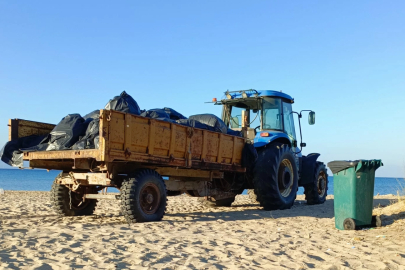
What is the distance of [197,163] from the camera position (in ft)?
27.0

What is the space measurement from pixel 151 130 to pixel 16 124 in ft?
9.22

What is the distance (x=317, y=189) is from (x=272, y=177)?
3263 mm

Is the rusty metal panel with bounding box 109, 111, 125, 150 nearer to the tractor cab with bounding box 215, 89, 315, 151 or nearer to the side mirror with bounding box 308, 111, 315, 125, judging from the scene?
the tractor cab with bounding box 215, 89, 315, 151

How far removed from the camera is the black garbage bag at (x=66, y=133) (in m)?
7.09

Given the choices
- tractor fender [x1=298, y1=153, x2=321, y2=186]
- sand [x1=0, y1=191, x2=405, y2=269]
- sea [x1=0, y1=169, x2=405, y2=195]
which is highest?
tractor fender [x1=298, y1=153, x2=321, y2=186]

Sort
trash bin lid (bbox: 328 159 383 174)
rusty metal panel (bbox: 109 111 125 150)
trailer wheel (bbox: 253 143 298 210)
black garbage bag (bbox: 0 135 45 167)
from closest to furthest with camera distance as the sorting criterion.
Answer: rusty metal panel (bbox: 109 111 125 150) < trash bin lid (bbox: 328 159 383 174) < black garbage bag (bbox: 0 135 45 167) < trailer wheel (bbox: 253 143 298 210)

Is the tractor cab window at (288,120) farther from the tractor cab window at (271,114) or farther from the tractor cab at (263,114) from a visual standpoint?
the tractor cab window at (271,114)

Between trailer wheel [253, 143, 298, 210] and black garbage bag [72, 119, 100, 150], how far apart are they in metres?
4.44

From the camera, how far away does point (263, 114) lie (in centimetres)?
1071

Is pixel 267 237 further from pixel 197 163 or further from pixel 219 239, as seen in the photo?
pixel 197 163

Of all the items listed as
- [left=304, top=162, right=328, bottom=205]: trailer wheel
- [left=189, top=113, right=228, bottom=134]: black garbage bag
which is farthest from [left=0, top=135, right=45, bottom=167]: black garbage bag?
[left=304, top=162, right=328, bottom=205]: trailer wheel

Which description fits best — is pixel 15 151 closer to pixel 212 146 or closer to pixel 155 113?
pixel 155 113

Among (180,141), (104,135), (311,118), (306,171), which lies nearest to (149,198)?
(180,141)

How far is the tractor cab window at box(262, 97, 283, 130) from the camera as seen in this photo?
421 inches
